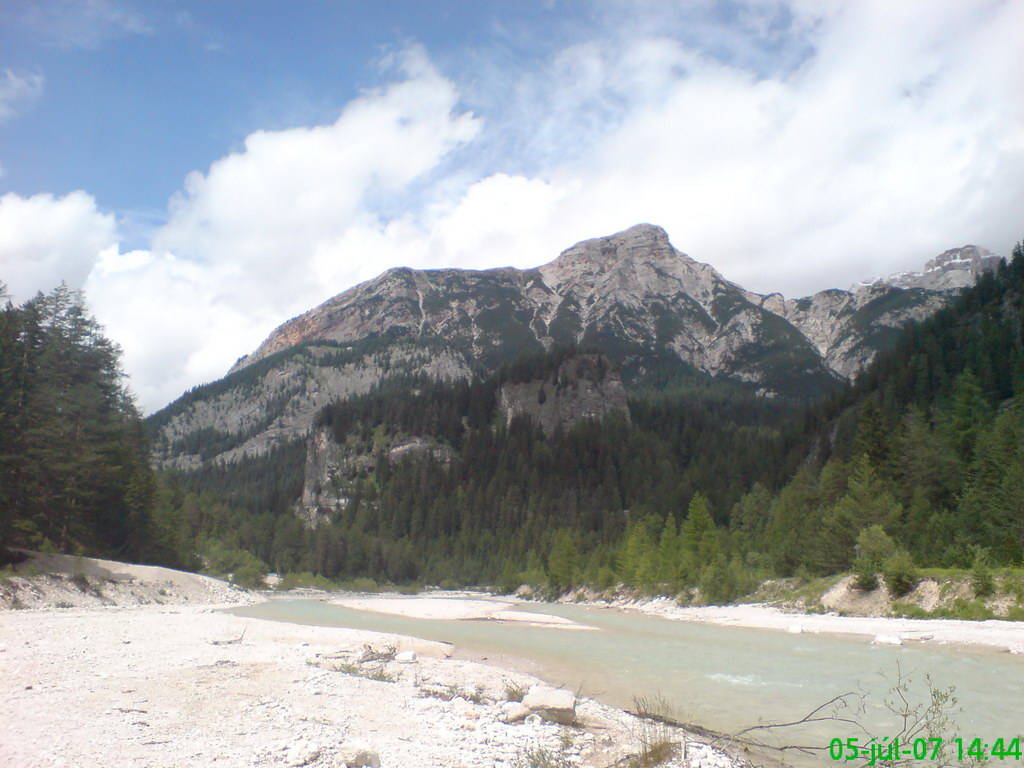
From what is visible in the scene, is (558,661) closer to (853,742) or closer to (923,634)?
(853,742)

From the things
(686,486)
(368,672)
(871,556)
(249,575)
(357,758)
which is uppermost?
(686,486)

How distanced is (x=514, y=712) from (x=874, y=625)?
23.0m

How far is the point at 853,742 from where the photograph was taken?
10414mm

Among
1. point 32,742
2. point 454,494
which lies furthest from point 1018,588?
point 454,494

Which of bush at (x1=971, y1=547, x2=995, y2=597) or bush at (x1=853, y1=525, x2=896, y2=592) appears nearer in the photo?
bush at (x1=971, y1=547, x2=995, y2=597)

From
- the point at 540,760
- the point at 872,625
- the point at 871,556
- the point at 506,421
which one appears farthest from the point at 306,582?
the point at 540,760

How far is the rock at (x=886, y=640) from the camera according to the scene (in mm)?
22125

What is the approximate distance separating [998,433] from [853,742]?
36.4m

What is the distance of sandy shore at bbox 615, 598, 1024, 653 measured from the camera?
21859mm

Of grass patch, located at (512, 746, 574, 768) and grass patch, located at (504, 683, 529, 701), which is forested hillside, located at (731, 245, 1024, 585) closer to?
grass patch, located at (504, 683, 529, 701)

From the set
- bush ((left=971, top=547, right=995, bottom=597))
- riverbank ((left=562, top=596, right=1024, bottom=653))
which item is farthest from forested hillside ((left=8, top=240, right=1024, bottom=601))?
riverbank ((left=562, top=596, right=1024, bottom=653))

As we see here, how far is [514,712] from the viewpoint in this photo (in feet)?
38.0

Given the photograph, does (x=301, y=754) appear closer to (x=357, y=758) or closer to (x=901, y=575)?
(x=357, y=758)

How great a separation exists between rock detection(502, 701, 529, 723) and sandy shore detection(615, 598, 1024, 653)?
1732cm
